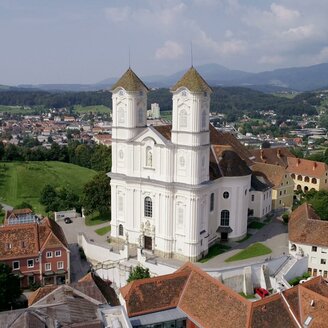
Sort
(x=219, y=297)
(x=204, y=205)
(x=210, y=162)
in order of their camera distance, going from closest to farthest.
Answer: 1. (x=219, y=297)
2. (x=204, y=205)
3. (x=210, y=162)

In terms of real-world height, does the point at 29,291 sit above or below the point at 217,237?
below

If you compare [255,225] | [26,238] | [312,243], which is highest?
[312,243]

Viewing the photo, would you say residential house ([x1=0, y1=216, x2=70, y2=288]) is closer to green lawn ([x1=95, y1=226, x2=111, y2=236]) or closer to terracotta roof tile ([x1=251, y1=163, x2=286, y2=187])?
green lawn ([x1=95, y1=226, x2=111, y2=236])

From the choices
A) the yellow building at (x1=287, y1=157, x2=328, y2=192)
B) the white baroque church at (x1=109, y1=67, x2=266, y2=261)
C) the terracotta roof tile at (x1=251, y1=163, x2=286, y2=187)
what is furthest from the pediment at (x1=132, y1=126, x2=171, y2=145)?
the yellow building at (x1=287, y1=157, x2=328, y2=192)

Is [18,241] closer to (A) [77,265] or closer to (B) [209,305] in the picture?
(A) [77,265]

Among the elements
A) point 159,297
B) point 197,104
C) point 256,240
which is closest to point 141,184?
point 197,104

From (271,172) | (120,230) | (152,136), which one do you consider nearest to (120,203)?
(120,230)

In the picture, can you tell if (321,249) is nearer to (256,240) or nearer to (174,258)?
(256,240)
